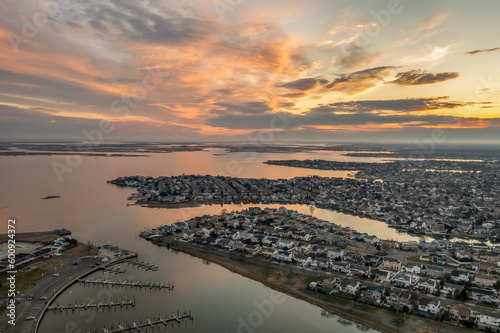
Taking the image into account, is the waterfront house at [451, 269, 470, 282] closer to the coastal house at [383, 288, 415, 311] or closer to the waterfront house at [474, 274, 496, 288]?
the waterfront house at [474, 274, 496, 288]

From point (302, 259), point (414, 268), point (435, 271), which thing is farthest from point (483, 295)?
point (302, 259)

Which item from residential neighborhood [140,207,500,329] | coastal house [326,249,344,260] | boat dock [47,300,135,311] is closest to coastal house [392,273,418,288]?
residential neighborhood [140,207,500,329]

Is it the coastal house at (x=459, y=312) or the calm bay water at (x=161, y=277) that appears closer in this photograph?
the coastal house at (x=459, y=312)

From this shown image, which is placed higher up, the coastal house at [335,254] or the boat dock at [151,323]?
the coastal house at [335,254]

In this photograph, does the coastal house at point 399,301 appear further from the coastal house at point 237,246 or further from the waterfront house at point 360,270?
the coastal house at point 237,246

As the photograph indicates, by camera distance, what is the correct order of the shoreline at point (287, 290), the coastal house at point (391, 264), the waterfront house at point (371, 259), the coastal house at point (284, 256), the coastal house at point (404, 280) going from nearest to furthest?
1. the shoreline at point (287, 290)
2. the coastal house at point (404, 280)
3. the coastal house at point (391, 264)
4. the waterfront house at point (371, 259)
5. the coastal house at point (284, 256)

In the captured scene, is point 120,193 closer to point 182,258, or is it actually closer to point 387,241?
point 182,258
